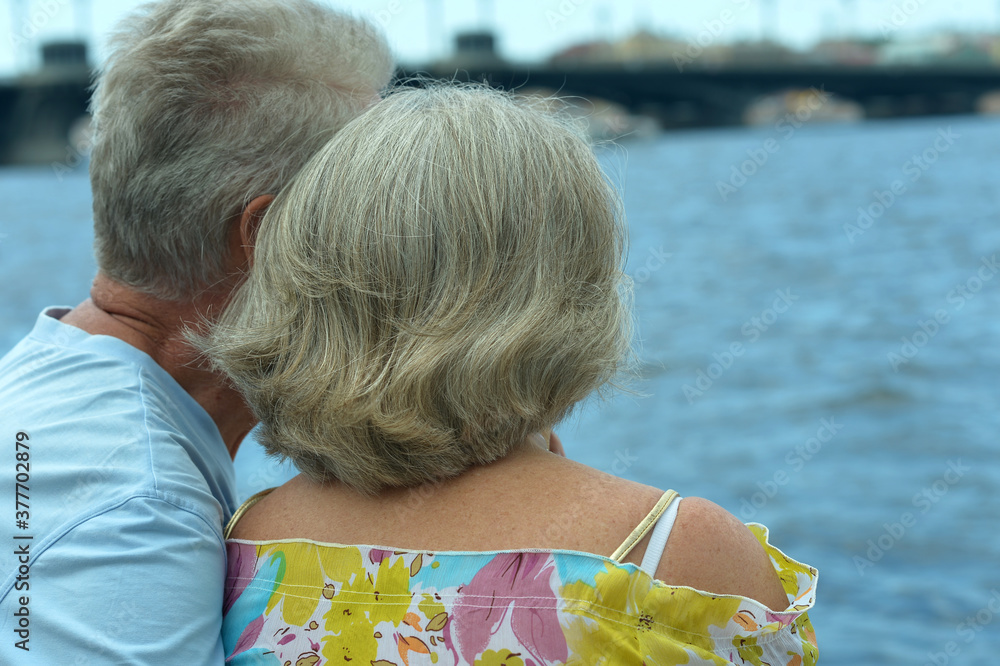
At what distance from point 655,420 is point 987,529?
253 centimetres

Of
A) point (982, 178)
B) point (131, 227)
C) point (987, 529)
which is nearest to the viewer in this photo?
point (131, 227)

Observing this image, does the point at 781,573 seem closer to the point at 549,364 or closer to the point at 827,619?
the point at 549,364

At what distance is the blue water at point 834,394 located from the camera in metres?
4.51

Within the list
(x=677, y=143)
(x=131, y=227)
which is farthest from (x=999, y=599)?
(x=677, y=143)

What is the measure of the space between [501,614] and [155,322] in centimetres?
84

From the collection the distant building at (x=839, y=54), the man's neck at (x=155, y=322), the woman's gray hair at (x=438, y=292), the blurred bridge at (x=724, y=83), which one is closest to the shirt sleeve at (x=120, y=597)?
the woman's gray hair at (x=438, y=292)

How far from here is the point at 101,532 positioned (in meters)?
1.24

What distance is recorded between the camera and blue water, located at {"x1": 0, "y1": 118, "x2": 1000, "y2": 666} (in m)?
4.51

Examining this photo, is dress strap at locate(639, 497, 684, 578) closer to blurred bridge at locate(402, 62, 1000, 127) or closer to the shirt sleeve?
the shirt sleeve

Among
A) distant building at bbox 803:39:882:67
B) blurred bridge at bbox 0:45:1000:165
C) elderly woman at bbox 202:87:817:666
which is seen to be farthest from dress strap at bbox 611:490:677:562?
distant building at bbox 803:39:882:67

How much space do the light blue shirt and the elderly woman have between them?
0.08 meters

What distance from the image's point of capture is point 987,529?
16.7 ft

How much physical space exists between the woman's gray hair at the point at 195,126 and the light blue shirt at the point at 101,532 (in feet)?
0.91

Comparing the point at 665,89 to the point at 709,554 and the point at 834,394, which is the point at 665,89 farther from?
the point at 709,554
